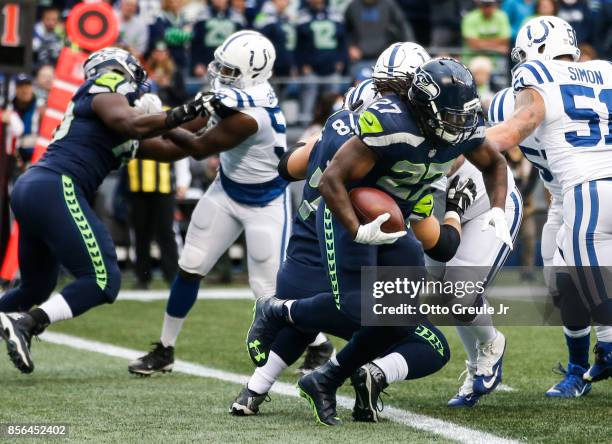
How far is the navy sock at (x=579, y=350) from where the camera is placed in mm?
6137

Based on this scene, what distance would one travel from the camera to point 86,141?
248 inches

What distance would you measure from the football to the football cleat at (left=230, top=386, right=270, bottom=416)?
98 centimetres

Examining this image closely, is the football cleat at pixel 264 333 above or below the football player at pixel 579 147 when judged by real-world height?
below

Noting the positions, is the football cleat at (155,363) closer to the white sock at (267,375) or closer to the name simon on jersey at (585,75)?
the white sock at (267,375)

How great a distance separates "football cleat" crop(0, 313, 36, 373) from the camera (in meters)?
5.80

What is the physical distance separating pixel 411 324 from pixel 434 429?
42 centimetres

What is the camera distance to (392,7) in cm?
1349

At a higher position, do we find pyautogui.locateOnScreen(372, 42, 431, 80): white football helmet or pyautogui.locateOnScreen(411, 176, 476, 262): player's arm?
pyautogui.locateOnScreen(372, 42, 431, 80): white football helmet

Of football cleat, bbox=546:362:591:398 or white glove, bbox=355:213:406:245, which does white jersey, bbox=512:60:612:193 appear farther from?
white glove, bbox=355:213:406:245

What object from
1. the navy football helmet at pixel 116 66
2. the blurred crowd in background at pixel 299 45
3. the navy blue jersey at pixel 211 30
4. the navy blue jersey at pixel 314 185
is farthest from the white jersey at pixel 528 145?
the navy blue jersey at pixel 211 30

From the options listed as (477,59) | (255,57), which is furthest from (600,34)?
(255,57)

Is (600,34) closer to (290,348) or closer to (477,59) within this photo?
(477,59)

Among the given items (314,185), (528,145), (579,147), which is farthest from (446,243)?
(528,145)

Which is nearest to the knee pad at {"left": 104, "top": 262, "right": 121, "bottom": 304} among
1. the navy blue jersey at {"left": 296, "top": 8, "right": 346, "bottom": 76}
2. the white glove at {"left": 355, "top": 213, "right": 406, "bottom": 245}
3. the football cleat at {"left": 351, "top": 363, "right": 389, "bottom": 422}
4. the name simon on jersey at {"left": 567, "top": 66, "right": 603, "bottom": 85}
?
the football cleat at {"left": 351, "top": 363, "right": 389, "bottom": 422}
